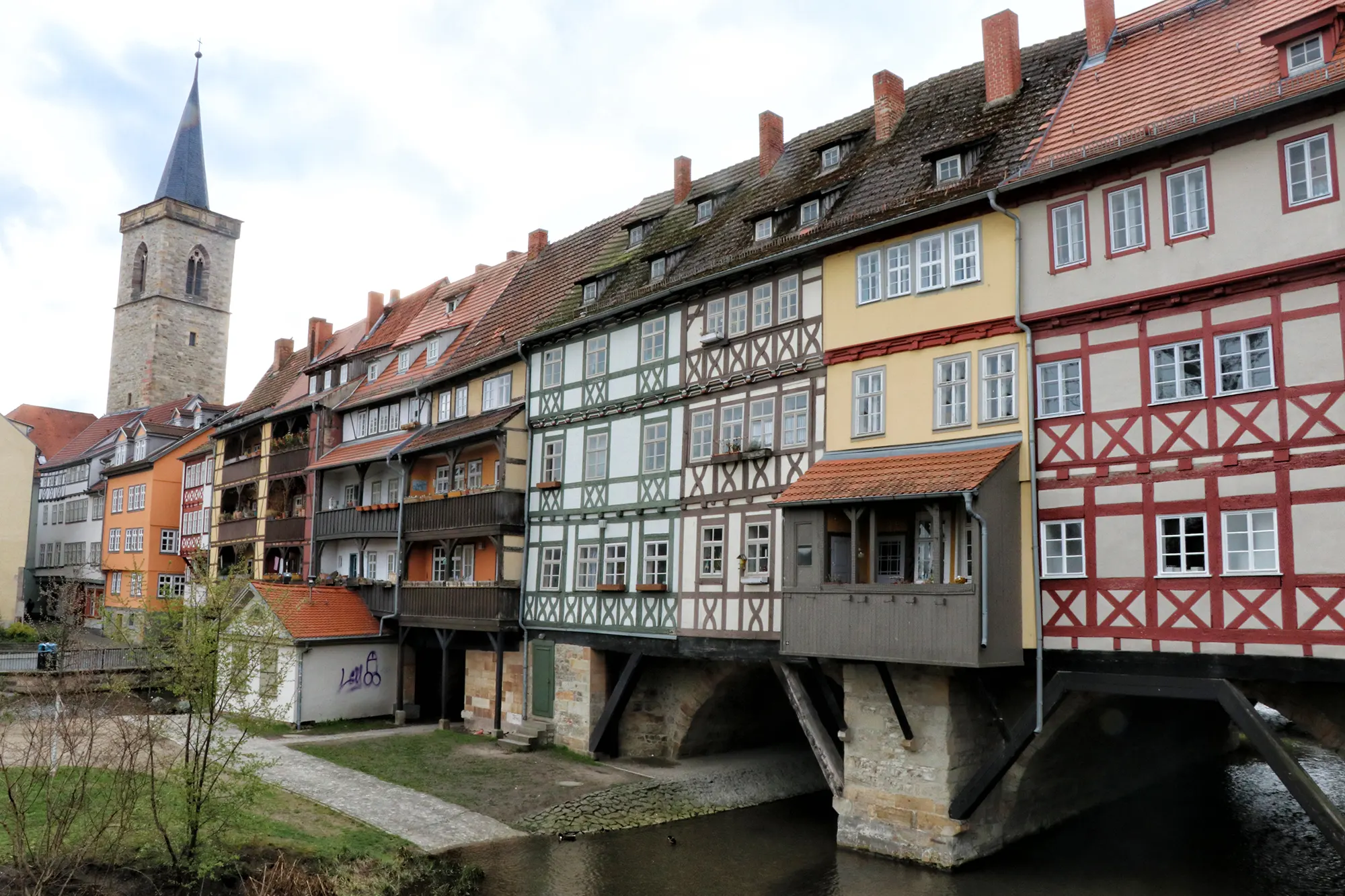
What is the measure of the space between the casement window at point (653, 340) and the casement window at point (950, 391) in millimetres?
7304

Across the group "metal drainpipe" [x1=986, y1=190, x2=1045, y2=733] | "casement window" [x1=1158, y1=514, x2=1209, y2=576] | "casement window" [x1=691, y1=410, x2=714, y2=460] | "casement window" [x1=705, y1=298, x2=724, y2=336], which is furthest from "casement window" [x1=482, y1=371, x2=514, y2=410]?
"casement window" [x1=1158, y1=514, x2=1209, y2=576]

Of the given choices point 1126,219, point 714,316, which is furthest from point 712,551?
point 1126,219

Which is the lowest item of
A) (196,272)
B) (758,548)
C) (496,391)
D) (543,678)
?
(543,678)

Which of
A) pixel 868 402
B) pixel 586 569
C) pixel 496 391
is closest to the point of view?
pixel 868 402

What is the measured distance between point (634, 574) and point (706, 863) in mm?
6725

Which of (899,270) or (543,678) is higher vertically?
(899,270)

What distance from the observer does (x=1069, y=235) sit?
15.6 meters

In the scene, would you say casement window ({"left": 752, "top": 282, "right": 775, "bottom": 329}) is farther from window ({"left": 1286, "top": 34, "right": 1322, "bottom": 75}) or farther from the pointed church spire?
the pointed church spire

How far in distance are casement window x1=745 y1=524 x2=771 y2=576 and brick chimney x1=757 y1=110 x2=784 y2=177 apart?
9.76m

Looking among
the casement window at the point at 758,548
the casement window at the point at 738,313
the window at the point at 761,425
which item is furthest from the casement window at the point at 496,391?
the casement window at the point at 758,548

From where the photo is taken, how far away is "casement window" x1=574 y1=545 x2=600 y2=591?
2388 cm

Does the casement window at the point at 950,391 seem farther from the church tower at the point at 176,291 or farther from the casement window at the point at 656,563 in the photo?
the church tower at the point at 176,291

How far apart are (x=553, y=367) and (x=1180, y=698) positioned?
1618 centimetres

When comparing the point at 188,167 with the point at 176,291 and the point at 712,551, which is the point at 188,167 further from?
the point at 712,551
